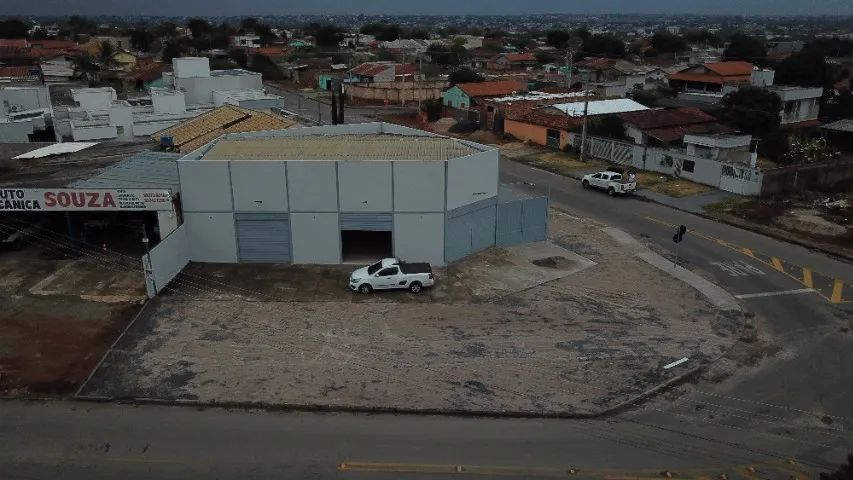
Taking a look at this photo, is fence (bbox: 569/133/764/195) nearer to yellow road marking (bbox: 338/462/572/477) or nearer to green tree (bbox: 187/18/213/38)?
yellow road marking (bbox: 338/462/572/477)

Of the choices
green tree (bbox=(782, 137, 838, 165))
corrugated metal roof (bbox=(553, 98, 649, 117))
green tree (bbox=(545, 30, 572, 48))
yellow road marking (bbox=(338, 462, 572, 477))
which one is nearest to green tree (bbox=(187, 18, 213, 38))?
green tree (bbox=(545, 30, 572, 48))

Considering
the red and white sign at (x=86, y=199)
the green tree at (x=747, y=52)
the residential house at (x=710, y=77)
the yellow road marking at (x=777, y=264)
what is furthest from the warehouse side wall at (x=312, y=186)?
the green tree at (x=747, y=52)

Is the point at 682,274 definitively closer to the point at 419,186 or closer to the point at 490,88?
the point at 419,186

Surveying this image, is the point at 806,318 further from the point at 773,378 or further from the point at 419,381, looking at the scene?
the point at 419,381

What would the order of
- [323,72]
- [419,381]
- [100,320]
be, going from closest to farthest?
1. [419,381]
2. [100,320]
3. [323,72]

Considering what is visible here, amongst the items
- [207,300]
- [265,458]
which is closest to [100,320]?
[207,300]
